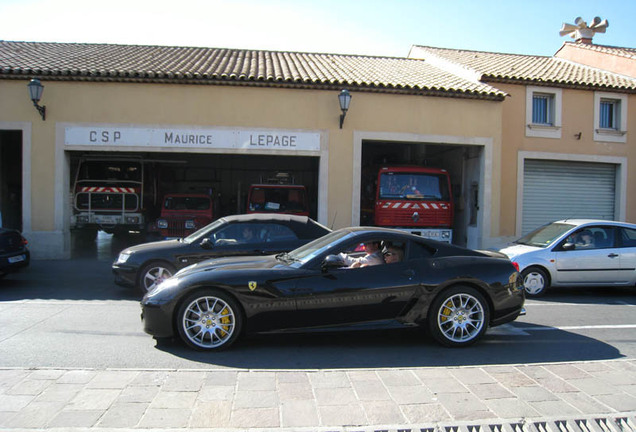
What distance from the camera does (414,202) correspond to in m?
12.3

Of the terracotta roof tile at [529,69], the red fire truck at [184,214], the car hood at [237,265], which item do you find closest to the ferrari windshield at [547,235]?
the car hood at [237,265]

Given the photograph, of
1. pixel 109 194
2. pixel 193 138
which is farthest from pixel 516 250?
pixel 109 194

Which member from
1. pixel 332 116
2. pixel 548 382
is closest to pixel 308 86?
pixel 332 116

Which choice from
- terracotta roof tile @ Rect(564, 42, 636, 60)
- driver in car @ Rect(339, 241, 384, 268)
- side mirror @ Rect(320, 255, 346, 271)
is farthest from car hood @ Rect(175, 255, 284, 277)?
terracotta roof tile @ Rect(564, 42, 636, 60)

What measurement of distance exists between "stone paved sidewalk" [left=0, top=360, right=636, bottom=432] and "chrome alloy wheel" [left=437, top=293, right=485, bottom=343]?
79cm

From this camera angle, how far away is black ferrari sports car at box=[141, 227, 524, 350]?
16.6 feet

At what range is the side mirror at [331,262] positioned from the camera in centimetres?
516

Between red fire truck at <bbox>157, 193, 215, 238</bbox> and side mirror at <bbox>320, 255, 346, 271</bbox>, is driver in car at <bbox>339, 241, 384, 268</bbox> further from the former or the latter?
red fire truck at <bbox>157, 193, 215, 238</bbox>

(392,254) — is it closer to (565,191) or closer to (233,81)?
(233,81)

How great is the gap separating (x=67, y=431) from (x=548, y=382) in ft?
12.5

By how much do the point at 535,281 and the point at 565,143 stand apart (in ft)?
24.6

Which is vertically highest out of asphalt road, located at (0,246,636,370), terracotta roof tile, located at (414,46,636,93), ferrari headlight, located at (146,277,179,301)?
terracotta roof tile, located at (414,46,636,93)

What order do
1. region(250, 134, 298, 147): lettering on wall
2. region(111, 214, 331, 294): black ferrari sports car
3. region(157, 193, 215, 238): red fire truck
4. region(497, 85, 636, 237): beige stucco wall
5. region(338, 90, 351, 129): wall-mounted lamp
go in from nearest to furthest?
region(111, 214, 331, 294): black ferrari sports car < region(338, 90, 351, 129): wall-mounted lamp < region(250, 134, 298, 147): lettering on wall < region(157, 193, 215, 238): red fire truck < region(497, 85, 636, 237): beige stucco wall

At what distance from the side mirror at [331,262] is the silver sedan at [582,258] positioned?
476cm
